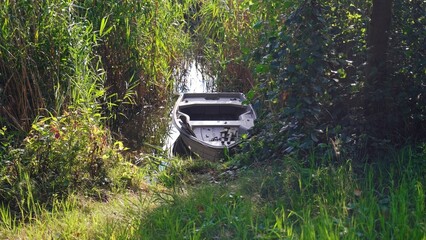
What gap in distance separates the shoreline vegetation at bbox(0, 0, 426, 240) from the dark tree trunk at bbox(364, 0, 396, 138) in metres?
0.01

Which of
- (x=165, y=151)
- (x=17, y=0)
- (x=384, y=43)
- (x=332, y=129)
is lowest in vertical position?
(x=165, y=151)

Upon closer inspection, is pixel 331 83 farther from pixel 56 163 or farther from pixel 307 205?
pixel 56 163

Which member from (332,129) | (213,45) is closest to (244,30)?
(213,45)

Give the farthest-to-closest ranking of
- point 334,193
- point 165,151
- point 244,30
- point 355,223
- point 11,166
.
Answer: point 244,30 → point 165,151 → point 11,166 → point 334,193 → point 355,223

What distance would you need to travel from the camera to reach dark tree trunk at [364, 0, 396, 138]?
588 cm

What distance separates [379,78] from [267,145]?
3.91 ft

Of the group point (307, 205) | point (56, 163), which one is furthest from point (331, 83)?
point (56, 163)

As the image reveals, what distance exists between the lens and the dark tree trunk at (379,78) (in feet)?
19.3

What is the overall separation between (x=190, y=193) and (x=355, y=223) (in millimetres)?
1689

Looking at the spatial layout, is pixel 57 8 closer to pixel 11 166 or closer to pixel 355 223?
pixel 11 166

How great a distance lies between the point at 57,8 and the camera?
7066 mm

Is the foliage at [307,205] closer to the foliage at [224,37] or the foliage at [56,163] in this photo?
the foliage at [56,163]

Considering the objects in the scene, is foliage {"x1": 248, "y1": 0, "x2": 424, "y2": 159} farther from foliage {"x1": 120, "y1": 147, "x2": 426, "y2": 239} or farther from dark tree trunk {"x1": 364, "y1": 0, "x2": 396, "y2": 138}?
foliage {"x1": 120, "y1": 147, "x2": 426, "y2": 239}

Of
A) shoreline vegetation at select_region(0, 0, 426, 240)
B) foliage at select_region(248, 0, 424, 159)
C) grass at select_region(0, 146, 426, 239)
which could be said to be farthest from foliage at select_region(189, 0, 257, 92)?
grass at select_region(0, 146, 426, 239)
